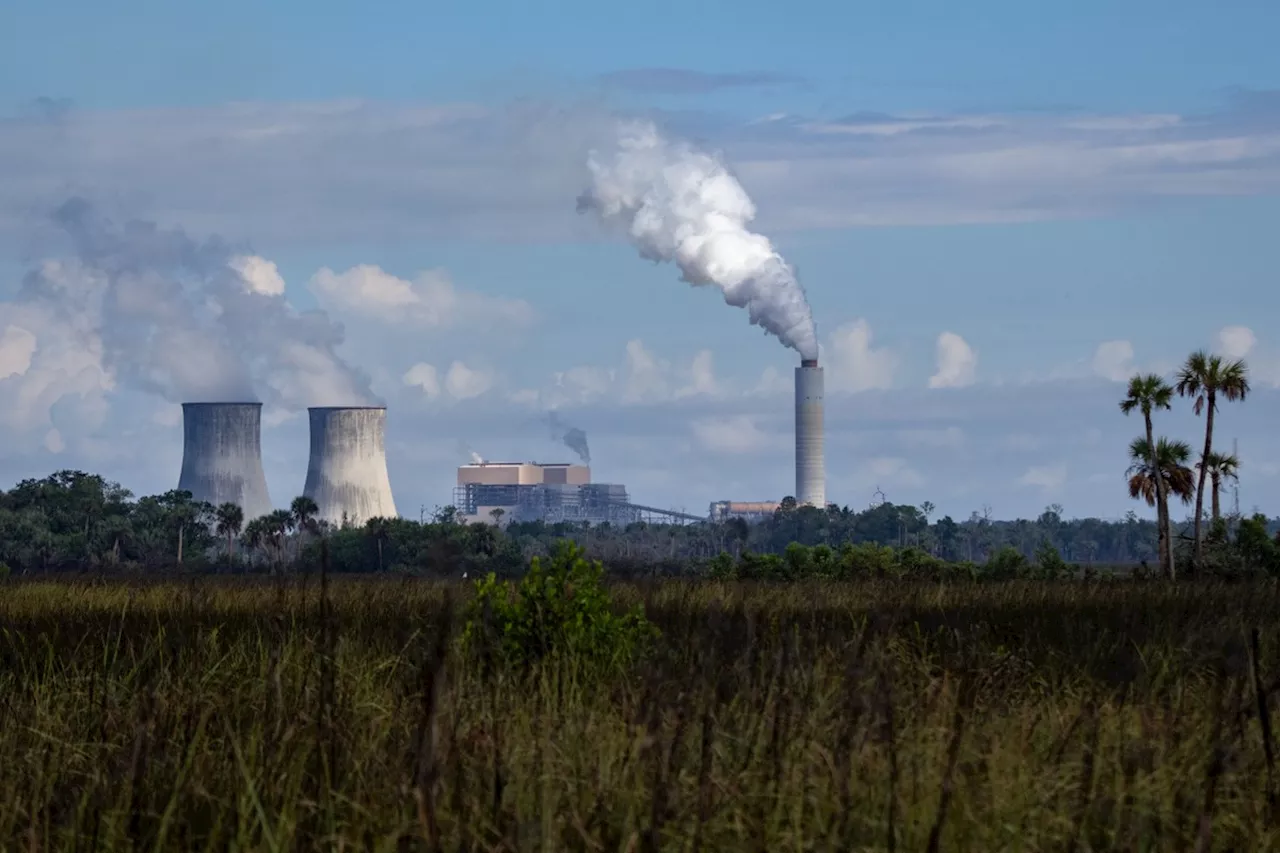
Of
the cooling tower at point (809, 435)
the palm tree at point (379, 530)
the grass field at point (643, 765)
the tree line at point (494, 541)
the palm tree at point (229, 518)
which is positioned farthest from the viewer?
the cooling tower at point (809, 435)

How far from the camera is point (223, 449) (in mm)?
95000

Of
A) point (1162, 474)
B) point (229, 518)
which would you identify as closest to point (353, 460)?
point (229, 518)

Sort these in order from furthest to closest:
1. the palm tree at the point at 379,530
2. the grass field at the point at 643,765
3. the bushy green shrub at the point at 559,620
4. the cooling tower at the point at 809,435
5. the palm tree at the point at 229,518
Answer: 1. the cooling tower at the point at 809,435
2. the palm tree at the point at 229,518
3. the palm tree at the point at 379,530
4. the bushy green shrub at the point at 559,620
5. the grass field at the point at 643,765

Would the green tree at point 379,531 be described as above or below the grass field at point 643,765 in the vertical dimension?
above

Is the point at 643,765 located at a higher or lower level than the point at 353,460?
lower

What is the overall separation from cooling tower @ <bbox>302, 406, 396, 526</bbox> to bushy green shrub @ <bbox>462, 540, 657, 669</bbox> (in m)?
81.9

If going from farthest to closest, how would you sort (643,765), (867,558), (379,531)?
(379,531) → (867,558) → (643,765)

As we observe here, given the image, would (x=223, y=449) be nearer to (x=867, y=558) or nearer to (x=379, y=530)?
(x=379, y=530)

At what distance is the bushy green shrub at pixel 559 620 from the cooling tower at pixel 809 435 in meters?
130

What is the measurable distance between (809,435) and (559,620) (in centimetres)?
13873

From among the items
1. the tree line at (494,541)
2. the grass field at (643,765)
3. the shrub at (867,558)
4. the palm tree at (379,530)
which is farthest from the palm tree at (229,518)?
the grass field at (643,765)

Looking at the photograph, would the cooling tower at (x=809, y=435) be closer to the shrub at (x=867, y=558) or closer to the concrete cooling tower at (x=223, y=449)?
the concrete cooling tower at (x=223, y=449)

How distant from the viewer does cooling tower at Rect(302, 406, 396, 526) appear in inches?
3647

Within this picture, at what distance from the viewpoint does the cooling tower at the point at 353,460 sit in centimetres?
9262
